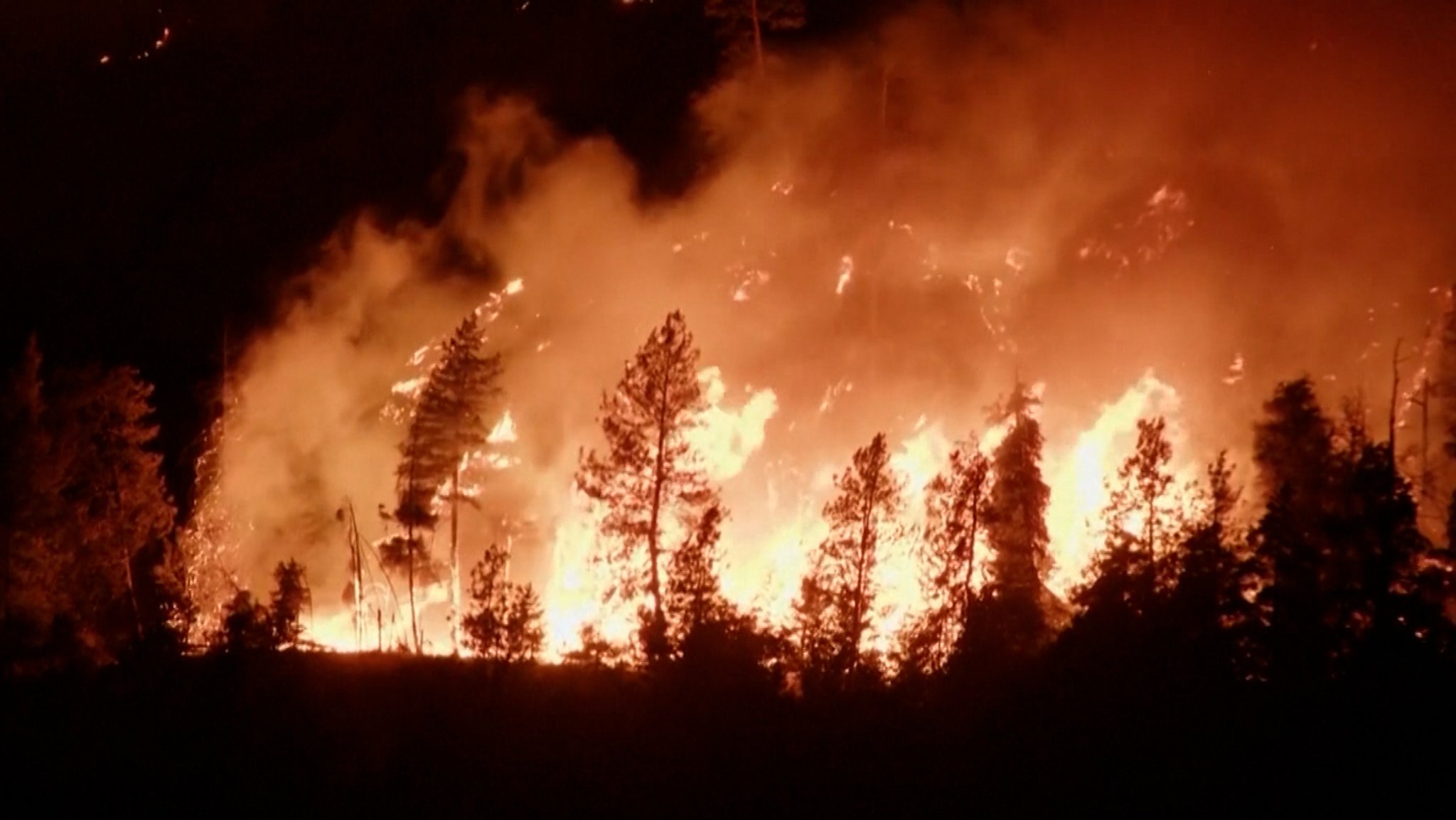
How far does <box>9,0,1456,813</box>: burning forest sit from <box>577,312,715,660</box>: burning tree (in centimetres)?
14

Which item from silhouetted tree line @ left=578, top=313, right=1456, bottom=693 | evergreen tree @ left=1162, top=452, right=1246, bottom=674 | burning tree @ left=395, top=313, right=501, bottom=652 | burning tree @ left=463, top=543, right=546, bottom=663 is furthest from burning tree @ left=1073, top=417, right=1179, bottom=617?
burning tree @ left=395, top=313, right=501, bottom=652

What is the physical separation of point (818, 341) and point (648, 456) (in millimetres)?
24141

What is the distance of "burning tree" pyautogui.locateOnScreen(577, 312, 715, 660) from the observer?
1430 inches

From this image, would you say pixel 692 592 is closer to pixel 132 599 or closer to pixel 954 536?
pixel 954 536

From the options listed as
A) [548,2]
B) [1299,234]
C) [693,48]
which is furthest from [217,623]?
[1299,234]

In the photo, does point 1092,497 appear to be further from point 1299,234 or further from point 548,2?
point 548,2

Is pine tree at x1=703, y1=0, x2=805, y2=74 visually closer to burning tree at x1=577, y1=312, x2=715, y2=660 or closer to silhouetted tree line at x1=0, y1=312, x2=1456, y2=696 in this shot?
silhouetted tree line at x1=0, y1=312, x2=1456, y2=696

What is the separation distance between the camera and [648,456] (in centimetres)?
3666

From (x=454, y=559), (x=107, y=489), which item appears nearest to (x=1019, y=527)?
(x=454, y=559)

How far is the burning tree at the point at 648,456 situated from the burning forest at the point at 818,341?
0.47ft

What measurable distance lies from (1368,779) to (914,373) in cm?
3870

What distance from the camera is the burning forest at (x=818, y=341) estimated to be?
3841 centimetres

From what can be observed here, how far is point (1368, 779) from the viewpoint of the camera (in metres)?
20.2

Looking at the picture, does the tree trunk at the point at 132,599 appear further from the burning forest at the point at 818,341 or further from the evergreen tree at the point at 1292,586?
the evergreen tree at the point at 1292,586
